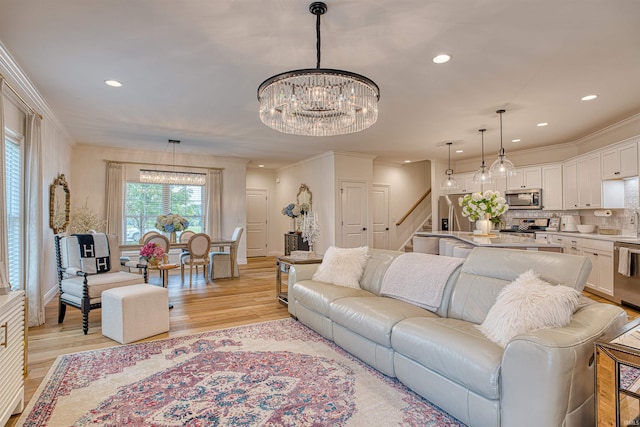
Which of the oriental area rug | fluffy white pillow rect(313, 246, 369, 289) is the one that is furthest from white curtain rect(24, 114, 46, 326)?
fluffy white pillow rect(313, 246, 369, 289)

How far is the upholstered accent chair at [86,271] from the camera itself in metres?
3.58

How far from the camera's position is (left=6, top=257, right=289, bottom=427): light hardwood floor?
3.03 meters

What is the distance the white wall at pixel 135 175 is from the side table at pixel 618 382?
765cm

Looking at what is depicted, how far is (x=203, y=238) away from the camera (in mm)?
6016

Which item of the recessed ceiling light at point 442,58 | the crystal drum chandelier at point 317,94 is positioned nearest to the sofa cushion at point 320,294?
the crystal drum chandelier at point 317,94

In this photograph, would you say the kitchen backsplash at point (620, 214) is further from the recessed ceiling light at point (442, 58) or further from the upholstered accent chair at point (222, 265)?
the upholstered accent chair at point (222, 265)

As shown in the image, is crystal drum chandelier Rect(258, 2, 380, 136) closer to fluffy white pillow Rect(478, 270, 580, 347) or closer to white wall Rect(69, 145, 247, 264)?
fluffy white pillow Rect(478, 270, 580, 347)

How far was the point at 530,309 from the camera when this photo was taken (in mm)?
1897

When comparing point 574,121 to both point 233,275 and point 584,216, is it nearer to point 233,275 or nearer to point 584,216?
point 584,216

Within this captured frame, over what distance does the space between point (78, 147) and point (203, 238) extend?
11.2 ft

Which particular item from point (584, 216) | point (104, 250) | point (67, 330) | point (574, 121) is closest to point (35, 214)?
point (104, 250)

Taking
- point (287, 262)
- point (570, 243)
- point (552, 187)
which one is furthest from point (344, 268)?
point (552, 187)

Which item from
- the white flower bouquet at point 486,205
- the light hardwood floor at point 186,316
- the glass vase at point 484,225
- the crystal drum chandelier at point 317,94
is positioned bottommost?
the light hardwood floor at point 186,316

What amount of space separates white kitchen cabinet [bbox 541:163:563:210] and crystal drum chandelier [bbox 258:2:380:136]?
18.5ft
